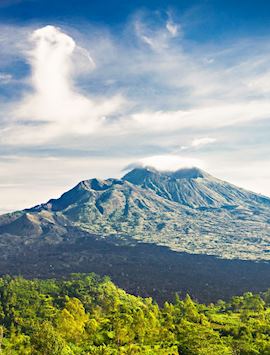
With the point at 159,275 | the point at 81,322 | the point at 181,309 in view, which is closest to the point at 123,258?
the point at 159,275

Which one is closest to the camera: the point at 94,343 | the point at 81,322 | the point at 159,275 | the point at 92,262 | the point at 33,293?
the point at 94,343

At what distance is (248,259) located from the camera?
186750 mm

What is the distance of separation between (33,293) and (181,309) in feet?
98.3

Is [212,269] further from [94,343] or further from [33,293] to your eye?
[94,343]

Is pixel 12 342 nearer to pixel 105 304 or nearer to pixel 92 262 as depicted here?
pixel 105 304

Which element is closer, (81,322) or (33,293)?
(81,322)

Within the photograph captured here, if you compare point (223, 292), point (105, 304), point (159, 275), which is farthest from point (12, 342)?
point (159, 275)

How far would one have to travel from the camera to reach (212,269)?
166000mm

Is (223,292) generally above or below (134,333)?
below

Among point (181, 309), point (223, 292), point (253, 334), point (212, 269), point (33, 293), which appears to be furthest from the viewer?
point (212, 269)

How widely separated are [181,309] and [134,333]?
24.3 m

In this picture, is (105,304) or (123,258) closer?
(105,304)

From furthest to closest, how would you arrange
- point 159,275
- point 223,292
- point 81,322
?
point 159,275
point 223,292
point 81,322

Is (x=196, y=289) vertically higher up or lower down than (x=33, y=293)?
lower down
